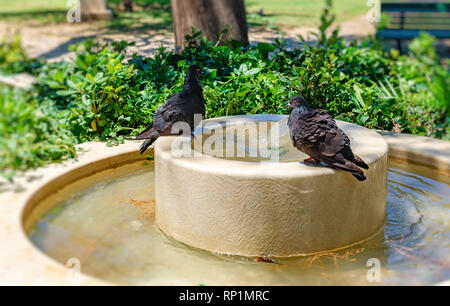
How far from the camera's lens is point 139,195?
497cm

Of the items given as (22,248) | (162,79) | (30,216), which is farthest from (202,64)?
(22,248)

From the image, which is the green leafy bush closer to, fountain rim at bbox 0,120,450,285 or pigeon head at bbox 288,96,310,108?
fountain rim at bbox 0,120,450,285

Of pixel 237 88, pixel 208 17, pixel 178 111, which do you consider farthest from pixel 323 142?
pixel 208 17

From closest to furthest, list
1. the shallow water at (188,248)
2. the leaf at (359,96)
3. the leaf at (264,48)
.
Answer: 1. the shallow water at (188,248)
2. the leaf at (359,96)
3. the leaf at (264,48)

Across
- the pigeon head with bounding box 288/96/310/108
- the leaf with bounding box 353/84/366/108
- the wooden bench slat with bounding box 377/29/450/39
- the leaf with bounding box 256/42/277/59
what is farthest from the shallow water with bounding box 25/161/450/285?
the wooden bench slat with bounding box 377/29/450/39

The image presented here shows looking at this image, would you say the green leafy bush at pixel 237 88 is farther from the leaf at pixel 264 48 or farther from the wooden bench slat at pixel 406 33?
the wooden bench slat at pixel 406 33

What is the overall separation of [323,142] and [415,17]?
33.5ft

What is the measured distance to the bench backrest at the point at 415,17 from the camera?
41.6 feet

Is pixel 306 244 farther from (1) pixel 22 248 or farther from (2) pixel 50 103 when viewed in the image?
(2) pixel 50 103

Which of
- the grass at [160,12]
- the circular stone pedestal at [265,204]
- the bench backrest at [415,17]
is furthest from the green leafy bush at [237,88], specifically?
the bench backrest at [415,17]

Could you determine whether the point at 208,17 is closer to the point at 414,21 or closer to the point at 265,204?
the point at 265,204

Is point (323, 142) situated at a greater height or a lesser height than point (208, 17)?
lesser

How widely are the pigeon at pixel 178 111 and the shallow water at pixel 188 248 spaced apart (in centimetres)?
52

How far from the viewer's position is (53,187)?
14.9ft
